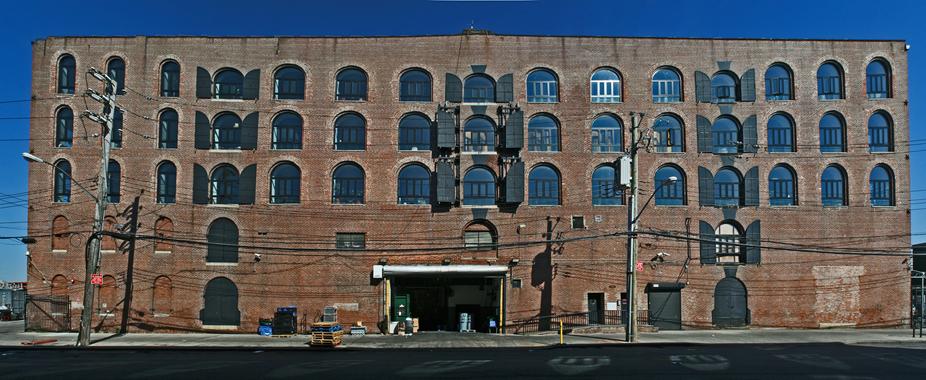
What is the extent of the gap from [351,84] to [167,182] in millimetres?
11259

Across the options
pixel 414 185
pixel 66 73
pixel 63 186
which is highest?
pixel 66 73

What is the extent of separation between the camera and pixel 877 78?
41.2m

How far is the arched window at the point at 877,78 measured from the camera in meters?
41.1

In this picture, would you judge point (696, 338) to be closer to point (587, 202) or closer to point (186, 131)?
point (587, 202)

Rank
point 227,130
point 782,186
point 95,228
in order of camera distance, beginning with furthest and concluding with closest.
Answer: point 782,186 → point 227,130 → point 95,228

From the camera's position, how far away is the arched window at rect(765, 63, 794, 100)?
4119 cm

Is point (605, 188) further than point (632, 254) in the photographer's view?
Yes

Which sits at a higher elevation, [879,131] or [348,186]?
[879,131]

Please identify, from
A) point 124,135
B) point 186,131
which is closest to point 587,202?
point 186,131

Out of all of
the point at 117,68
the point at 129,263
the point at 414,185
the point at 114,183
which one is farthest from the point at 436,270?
the point at 117,68

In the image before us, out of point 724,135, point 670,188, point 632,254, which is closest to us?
point 632,254

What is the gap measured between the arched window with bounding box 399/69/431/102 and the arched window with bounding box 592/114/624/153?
9429 millimetres

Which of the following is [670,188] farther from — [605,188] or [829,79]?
[829,79]

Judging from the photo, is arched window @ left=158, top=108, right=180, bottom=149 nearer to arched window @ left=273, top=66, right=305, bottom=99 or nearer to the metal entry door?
arched window @ left=273, top=66, right=305, bottom=99
